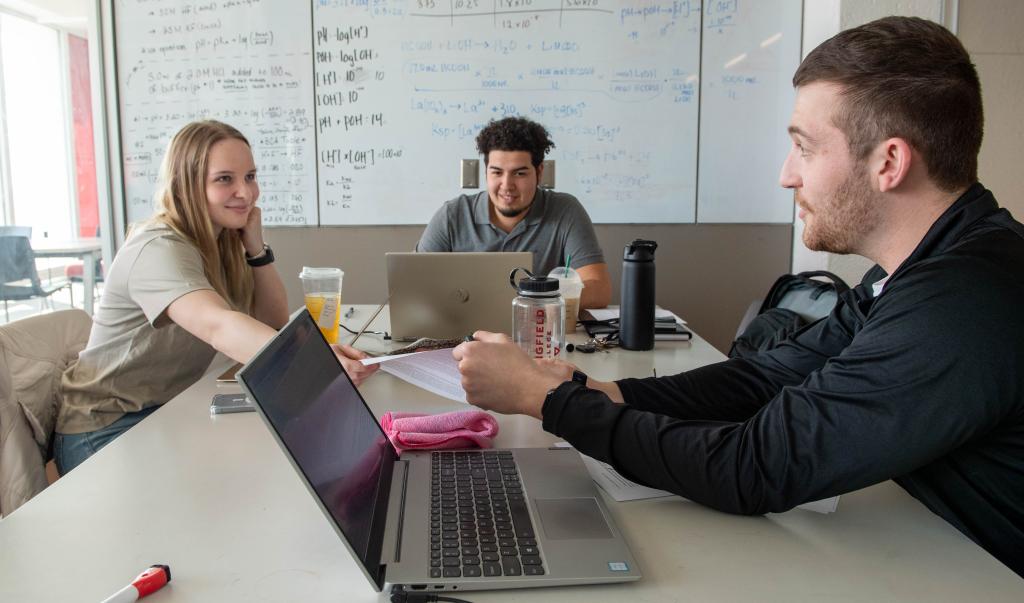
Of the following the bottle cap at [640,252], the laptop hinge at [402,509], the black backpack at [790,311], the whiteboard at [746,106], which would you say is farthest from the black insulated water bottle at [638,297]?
the whiteboard at [746,106]

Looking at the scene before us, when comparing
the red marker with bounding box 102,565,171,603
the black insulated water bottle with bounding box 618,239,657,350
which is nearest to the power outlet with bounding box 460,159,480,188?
the black insulated water bottle with bounding box 618,239,657,350

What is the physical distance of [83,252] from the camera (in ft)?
12.4

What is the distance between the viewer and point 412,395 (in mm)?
1414

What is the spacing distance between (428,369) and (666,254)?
223cm

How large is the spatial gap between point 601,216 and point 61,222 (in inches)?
115

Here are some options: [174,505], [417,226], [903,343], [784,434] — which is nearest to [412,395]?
[174,505]

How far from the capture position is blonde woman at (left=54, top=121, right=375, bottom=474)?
60.8 inches

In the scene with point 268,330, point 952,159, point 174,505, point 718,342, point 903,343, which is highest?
point 952,159

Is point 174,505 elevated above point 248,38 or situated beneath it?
situated beneath

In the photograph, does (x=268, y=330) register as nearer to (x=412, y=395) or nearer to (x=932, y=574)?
(x=412, y=395)

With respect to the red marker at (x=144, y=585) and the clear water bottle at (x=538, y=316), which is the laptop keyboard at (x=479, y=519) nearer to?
the red marker at (x=144, y=585)

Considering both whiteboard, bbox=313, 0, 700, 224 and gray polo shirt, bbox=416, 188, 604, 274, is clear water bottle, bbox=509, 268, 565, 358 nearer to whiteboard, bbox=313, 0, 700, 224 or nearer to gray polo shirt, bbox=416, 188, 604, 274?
gray polo shirt, bbox=416, 188, 604, 274

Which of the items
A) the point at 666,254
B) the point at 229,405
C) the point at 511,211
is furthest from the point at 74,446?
the point at 666,254

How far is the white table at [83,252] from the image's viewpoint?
12.2 feet
